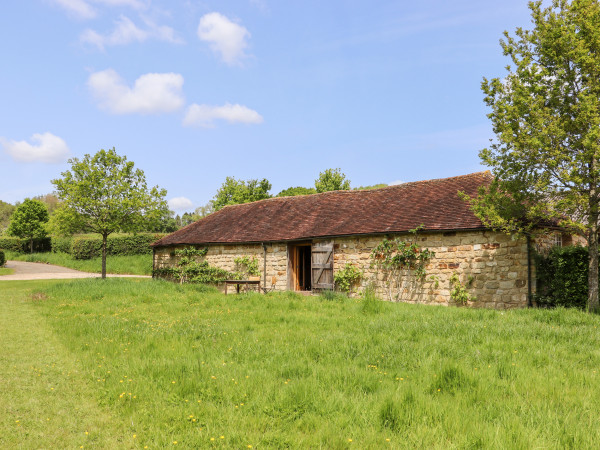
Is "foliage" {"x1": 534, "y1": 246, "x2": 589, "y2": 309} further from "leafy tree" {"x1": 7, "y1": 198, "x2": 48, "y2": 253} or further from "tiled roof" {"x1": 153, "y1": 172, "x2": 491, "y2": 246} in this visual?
"leafy tree" {"x1": 7, "y1": 198, "x2": 48, "y2": 253}

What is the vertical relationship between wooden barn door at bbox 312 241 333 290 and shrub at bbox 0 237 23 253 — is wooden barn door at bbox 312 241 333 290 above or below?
below

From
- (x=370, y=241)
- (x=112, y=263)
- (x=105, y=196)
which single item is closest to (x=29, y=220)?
(x=112, y=263)

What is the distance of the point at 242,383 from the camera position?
4.88 metres

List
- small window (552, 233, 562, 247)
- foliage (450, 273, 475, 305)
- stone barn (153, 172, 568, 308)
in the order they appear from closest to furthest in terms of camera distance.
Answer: stone barn (153, 172, 568, 308)
foliage (450, 273, 475, 305)
small window (552, 233, 562, 247)

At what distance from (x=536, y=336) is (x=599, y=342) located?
0.89m

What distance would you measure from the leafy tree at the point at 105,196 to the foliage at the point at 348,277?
12.2 m

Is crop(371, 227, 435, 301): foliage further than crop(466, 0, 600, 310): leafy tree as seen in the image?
Yes

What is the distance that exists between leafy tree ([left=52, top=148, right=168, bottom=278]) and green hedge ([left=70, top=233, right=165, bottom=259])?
46.8ft

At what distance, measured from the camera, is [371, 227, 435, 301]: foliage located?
46.2 feet

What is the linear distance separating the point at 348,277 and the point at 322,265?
1.32m

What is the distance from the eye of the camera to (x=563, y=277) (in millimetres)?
11453

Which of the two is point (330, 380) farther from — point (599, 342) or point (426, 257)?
point (426, 257)

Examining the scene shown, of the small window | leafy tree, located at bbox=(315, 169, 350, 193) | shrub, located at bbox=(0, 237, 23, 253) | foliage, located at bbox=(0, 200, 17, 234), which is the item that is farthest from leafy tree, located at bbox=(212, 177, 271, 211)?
foliage, located at bbox=(0, 200, 17, 234)

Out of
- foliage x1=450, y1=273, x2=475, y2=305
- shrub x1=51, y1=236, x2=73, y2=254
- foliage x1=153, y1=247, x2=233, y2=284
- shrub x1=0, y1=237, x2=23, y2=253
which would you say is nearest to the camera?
foliage x1=450, y1=273, x2=475, y2=305
